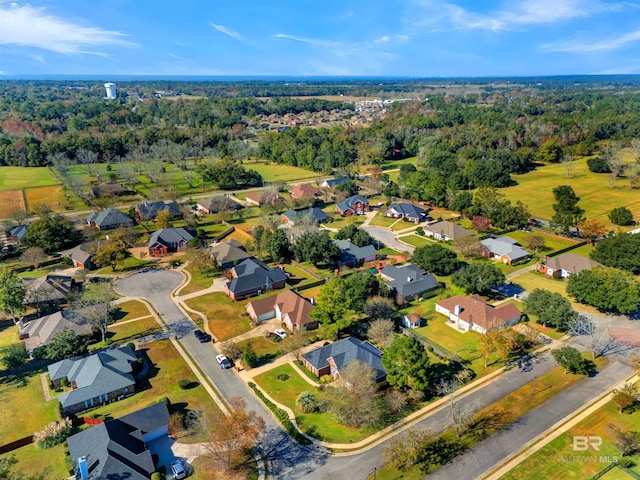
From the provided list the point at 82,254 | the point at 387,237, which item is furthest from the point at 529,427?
the point at 82,254

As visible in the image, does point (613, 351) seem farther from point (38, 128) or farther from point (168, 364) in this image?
point (38, 128)

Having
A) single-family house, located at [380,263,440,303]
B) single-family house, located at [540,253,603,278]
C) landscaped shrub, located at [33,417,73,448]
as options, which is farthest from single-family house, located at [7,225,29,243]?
single-family house, located at [540,253,603,278]

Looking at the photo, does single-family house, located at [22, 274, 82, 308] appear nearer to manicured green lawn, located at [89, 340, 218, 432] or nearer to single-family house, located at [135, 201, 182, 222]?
manicured green lawn, located at [89, 340, 218, 432]

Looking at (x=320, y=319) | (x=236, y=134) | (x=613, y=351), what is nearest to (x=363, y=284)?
(x=320, y=319)

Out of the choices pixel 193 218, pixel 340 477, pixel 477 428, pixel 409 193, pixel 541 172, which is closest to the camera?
pixel 340 477

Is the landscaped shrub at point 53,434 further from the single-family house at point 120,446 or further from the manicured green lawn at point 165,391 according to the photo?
the manicured green lawn at point 165,391
